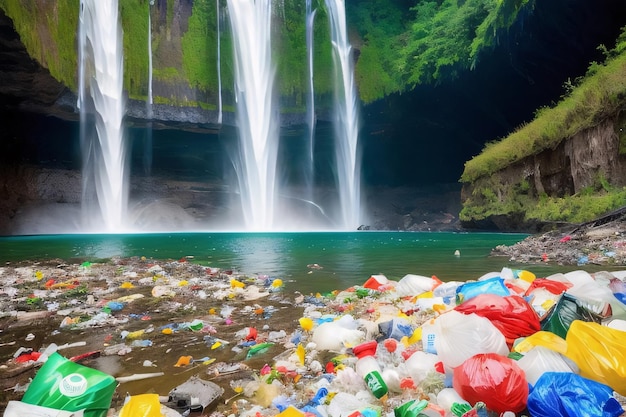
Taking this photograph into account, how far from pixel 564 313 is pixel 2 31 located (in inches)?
716

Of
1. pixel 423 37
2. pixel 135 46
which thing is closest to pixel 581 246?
pixel 423 37

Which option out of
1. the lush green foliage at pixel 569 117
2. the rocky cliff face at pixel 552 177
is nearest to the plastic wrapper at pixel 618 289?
the rocky cliff face at pixel 552 177

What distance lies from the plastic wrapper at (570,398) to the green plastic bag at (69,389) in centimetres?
191

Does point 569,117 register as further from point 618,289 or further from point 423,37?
point 618,289

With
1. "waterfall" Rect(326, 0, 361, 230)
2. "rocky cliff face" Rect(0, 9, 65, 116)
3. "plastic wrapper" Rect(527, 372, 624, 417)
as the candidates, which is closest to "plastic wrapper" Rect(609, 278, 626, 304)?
"plastic wrapper" Rect(527, 372, 624, 417)

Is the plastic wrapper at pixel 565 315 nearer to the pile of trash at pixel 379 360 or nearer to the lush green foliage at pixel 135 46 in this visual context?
the pile of trash at pixel 379 360

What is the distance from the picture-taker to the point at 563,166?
604 inches

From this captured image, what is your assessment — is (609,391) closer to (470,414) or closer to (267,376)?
(470,414)

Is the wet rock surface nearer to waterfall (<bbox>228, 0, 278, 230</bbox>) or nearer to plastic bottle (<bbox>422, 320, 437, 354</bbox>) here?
plastic bottle (<bbox>422, 320, 437, 354</bbox>)

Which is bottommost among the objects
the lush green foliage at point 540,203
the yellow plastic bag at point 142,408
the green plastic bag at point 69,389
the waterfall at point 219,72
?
the yellow plastic bag at point 142,408

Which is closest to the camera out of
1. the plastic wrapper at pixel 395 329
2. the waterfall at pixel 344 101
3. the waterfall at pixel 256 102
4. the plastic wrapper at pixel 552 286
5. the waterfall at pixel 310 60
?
the plastic wrapper at pixel 395 329

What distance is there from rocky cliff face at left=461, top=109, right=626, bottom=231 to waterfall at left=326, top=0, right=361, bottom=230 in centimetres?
854

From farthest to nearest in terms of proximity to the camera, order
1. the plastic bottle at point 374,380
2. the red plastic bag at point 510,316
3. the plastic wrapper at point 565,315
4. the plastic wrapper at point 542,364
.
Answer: the red plastic bag at point 510,316, the plastic wrapper at point 565,315, the plastic bottle at point 374,380, the plastic wrapper at point 542,364

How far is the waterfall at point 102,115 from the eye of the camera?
2109cm
